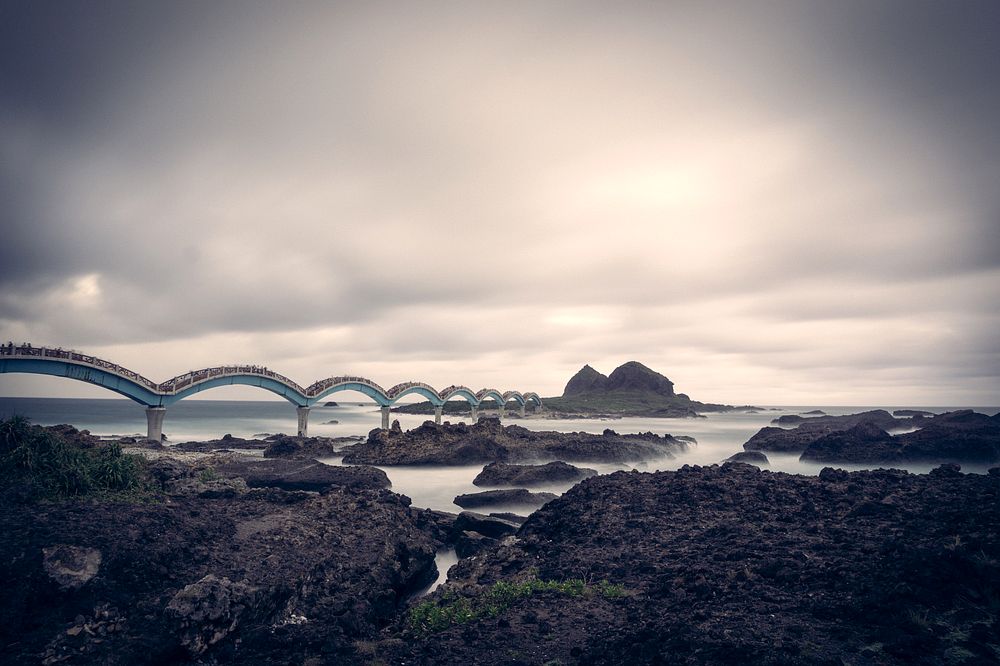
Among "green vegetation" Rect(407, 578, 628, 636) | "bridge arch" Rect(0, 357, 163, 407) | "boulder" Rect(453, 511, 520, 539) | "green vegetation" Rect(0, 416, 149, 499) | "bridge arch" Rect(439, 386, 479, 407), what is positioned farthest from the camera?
"bridge arch" Rect(439, 386, 479, 407)

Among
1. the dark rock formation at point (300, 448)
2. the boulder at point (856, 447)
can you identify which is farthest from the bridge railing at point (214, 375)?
the boulder at point (856, 447)

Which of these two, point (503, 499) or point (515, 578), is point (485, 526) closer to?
point (515, 578)

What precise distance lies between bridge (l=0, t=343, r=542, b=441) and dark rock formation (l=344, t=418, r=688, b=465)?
50.0 feet

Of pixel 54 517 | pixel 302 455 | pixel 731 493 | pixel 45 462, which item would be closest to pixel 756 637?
pixel 731 493

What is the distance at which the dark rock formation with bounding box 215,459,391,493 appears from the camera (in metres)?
32.5

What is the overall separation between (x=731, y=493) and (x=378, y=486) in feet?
68.3

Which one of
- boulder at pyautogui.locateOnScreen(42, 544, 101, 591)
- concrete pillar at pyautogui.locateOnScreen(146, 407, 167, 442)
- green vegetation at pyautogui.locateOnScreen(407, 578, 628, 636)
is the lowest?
green vegetation at pyautogui.locateOnScreen(407, 578, 628, 636)

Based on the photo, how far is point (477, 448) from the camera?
51906mm

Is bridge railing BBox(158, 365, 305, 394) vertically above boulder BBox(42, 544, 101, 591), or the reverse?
bridge railing BBox(158, 365, 305, 394)

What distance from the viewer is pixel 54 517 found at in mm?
14953

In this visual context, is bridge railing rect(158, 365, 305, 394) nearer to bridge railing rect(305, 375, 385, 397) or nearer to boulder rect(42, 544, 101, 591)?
bridge railing rect(305, 375, 385, 397)

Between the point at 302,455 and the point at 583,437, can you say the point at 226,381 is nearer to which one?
the point at 302,455

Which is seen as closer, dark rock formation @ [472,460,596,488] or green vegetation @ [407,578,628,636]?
green vegetation @ [407,578,628,636]

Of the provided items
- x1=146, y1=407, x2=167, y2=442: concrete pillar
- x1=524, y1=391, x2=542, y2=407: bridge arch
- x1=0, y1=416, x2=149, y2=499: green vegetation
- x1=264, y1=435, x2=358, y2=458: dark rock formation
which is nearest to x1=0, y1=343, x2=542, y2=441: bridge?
x1=146, y1=407, x2=167, y2=442: concrete pillar
